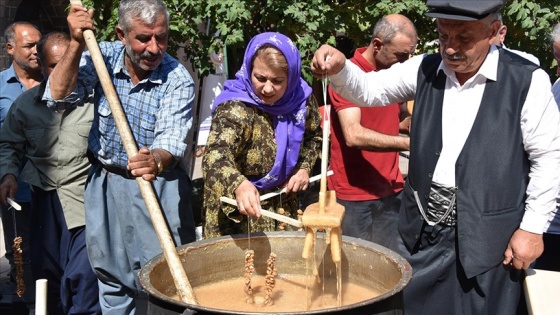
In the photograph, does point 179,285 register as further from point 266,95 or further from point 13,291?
point 13,291

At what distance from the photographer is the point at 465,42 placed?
121 inches

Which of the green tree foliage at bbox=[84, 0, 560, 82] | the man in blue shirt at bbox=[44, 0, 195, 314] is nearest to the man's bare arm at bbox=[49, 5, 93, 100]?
the man in blue shirt at bbox=[44, 0, 195, 314]

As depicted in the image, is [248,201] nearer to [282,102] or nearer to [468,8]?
[282,102]

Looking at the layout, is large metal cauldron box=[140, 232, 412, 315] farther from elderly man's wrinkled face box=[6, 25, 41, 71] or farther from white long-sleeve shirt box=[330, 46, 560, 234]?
elderly man's wrinkled face box=[6, 25, 41, 71]

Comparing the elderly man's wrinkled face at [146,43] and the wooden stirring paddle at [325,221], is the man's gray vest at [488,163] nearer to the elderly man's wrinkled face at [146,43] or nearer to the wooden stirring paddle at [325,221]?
the wooden stirring paddle at [325,221]

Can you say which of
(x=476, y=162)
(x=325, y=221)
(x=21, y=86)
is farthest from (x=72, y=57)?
(x=21, y=86)

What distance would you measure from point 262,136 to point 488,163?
1000 mm

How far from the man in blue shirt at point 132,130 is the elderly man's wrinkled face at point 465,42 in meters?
1.26

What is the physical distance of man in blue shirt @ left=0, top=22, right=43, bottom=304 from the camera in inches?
209

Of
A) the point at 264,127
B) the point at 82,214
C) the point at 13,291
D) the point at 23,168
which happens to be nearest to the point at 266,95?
the point at 264,127

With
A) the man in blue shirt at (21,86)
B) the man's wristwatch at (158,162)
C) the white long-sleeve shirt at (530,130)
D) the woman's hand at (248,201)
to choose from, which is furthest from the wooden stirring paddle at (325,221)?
the man in blue shirt at (21,86)

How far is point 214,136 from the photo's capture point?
3.39 meters

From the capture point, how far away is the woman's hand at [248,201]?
297 cm

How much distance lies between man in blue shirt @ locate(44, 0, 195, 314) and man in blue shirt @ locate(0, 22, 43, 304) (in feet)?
4.85
